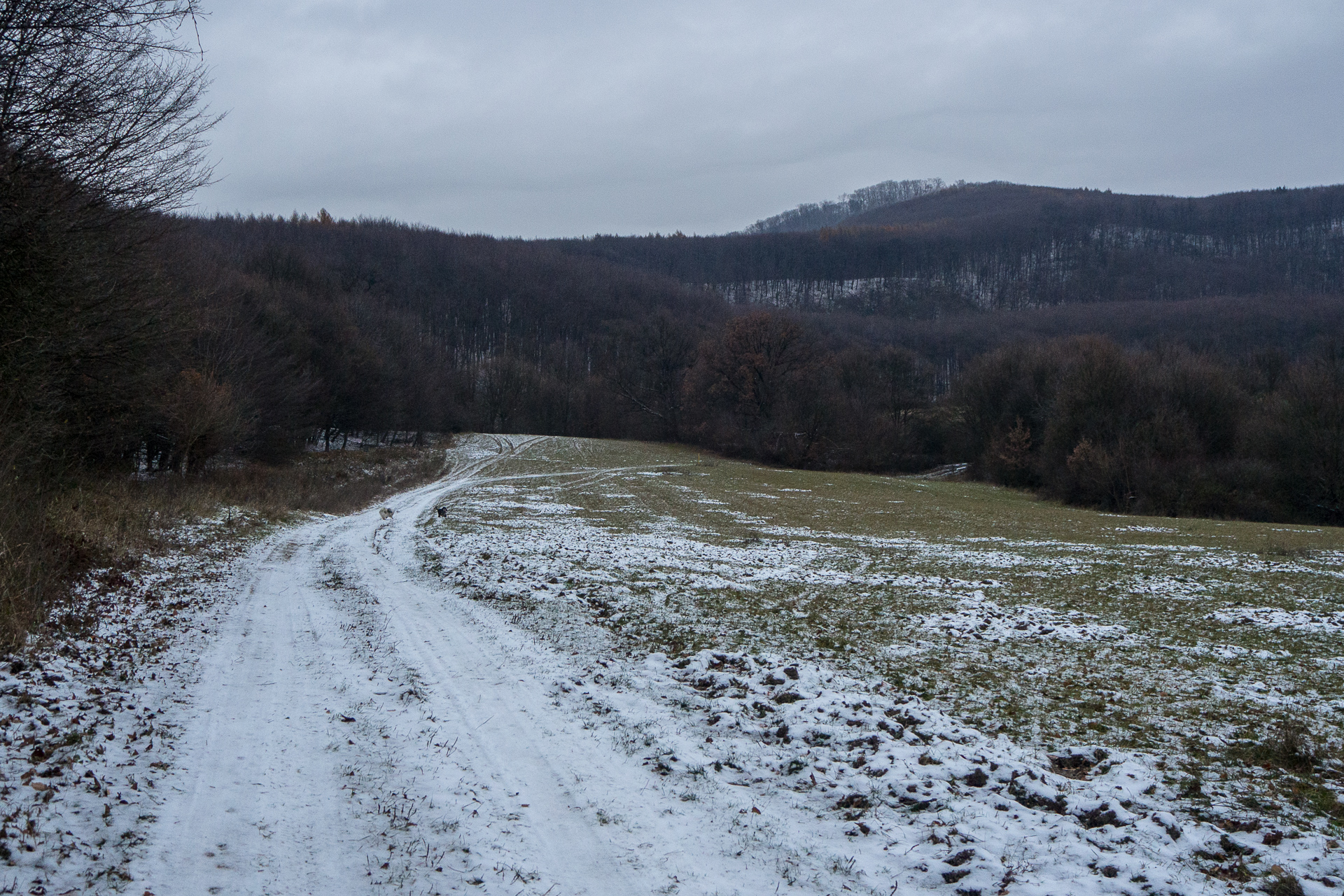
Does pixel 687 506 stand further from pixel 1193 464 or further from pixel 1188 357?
pixel 1188 357

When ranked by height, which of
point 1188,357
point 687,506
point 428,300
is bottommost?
point 687,506

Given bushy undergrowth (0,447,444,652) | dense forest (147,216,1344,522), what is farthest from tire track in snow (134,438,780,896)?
dense forest (147,216,1344,522)

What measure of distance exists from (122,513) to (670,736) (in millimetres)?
15039

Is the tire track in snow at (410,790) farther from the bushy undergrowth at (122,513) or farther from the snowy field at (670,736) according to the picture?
the bushy undergrowth at (122,513)

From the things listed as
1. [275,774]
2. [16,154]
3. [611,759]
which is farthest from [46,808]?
[16,154]

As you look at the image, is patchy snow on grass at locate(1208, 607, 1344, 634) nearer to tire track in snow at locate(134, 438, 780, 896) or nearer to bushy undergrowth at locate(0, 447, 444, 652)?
tire track in snow at locate(134, 438, 780, 896)

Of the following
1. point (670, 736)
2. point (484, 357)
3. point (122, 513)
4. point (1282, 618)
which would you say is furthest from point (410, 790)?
point (484, 357)

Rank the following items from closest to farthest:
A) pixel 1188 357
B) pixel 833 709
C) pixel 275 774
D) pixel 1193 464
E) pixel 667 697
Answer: pixel 275 774
pixel 833 709
pixel 667 697
pixel 1193 464
pixel 1188 357

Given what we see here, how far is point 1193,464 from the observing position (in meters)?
43.5

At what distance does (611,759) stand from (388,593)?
8252mm

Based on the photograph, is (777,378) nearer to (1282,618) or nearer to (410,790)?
(1282,618)

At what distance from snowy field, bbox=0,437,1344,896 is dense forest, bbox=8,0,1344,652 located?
3229 mm

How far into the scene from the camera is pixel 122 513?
54.3 feet

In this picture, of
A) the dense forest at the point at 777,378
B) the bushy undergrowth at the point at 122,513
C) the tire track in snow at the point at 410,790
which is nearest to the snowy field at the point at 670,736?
the tire track in snow at the point at 410,790
